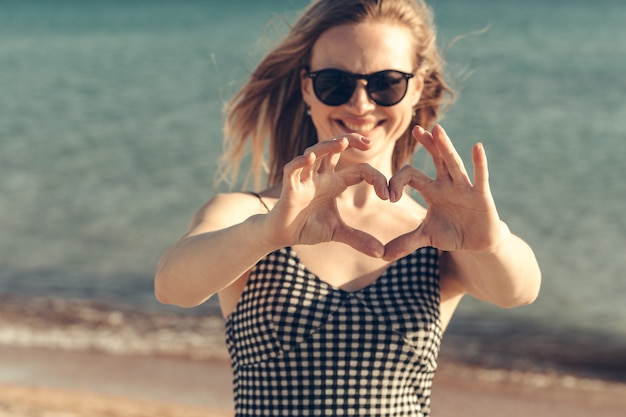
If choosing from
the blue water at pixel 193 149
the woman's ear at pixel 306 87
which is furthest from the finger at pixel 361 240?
the blue water at pixel 193 149

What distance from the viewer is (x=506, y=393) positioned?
6590 mm

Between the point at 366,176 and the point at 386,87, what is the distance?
2.29 ft

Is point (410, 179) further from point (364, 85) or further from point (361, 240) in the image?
point (364, 85)

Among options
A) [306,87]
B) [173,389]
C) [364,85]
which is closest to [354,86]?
[364,85]

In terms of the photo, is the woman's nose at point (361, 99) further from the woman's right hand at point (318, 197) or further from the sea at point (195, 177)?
the sea at point (195, 177)

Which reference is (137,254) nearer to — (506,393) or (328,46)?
(506,393)

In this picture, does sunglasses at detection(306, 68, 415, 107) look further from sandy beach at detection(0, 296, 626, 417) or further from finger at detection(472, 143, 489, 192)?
sandy beach at detection(0, 296, 626, 417)

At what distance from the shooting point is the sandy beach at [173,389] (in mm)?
5875

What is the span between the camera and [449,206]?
93.1 inches

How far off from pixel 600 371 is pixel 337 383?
15.4 ft

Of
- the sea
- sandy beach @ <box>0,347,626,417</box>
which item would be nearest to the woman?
the sea

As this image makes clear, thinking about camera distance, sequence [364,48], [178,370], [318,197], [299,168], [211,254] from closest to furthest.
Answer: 1. [299,168]
2. [318,197]
3. [211,254]
4. [364,48]
5. [178,370]

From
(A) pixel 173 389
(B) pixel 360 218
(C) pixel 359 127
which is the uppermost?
(C) pixel 359 127

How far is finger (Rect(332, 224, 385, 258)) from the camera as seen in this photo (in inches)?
92.4
